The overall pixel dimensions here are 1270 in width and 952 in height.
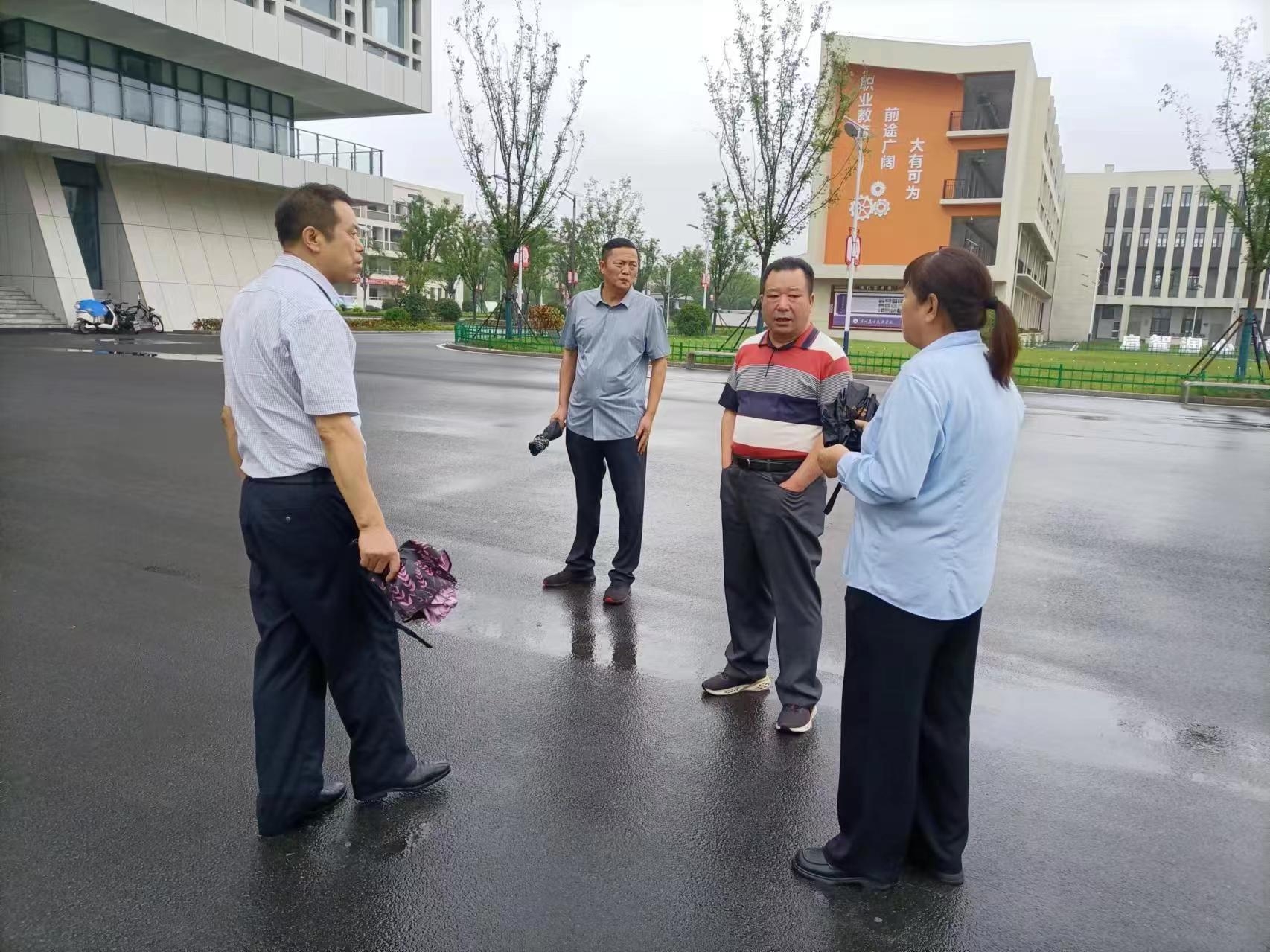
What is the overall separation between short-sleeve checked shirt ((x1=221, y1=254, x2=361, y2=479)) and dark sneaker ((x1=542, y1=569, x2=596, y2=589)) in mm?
2865

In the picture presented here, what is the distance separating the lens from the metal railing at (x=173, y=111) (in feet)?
85.3

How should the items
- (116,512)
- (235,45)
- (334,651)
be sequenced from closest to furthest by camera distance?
(334,651) → (116,512) → (235,45)

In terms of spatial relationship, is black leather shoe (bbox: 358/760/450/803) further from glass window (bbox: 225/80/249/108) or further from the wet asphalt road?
glass window (bbox: 225/80/249/108)

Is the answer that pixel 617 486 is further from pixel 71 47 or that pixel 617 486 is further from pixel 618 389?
pixel 71 47

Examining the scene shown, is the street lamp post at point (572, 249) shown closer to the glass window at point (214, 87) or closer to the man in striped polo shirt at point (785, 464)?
the glass window at point (214, 87)

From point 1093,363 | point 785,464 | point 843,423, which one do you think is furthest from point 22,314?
point 1093,363

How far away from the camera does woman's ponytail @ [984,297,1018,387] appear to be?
2338mm

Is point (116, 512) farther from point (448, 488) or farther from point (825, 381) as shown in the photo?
point (825, 381)

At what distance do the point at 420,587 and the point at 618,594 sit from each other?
2.40 m

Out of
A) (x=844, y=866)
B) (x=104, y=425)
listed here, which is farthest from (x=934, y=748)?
(x=104, y=425)

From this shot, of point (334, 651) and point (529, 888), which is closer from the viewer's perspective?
point (529, 888)

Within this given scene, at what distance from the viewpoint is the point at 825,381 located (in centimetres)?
355

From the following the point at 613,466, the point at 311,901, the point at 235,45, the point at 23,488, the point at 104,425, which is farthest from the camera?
the point at 235,45

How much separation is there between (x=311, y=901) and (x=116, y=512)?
16.9 feet
